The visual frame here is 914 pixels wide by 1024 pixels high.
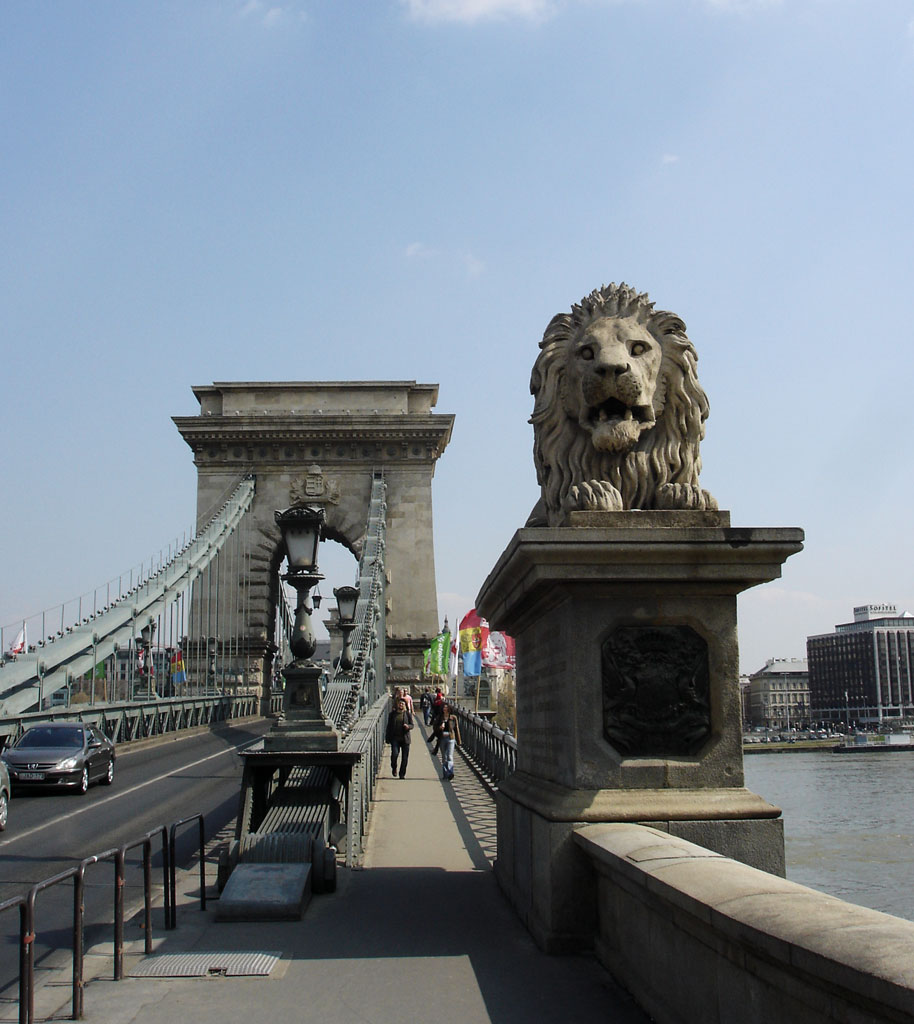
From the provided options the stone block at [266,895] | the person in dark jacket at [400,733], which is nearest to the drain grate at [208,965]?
the stone block at [266,895]

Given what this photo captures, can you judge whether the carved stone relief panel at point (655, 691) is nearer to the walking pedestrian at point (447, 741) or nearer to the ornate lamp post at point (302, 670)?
the ornate lamp post at point (302, 670)

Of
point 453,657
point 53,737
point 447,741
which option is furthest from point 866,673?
point 53,737

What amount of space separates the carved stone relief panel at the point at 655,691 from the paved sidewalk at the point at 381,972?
3.24 ft

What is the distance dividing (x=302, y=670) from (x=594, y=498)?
4447 mm

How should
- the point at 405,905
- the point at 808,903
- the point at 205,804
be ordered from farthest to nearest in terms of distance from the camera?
1. the point at 205,804
2. the point at 405,905
3. the point at 808,903

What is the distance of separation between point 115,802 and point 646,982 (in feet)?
42.9

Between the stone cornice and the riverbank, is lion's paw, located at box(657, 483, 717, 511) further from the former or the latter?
the riverbank

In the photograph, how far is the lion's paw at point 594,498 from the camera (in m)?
5.13

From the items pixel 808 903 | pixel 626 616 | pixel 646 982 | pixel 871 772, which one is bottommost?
pixel 871 772

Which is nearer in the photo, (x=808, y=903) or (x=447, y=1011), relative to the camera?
(x=808, y=903)

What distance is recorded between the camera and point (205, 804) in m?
14.8

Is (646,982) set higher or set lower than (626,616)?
lower

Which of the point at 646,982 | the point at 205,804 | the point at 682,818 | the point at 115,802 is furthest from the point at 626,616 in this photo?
the point at 115,802

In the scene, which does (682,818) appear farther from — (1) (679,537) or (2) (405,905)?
(2) (405,905)
